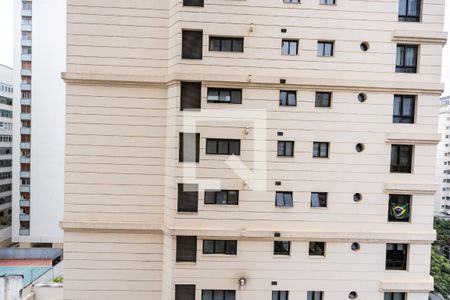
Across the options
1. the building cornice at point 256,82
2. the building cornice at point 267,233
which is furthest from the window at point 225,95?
the building cornice at point 267,233

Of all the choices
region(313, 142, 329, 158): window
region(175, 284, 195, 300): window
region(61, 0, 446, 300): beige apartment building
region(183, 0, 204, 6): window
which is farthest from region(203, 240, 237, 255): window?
region(183, 0, 204, 6): window

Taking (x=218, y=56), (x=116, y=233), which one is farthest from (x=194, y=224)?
(x=218, y=56)

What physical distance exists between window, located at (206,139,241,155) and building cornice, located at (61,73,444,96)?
1251mm

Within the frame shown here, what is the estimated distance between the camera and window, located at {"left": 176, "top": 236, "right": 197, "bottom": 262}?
23.4 feet

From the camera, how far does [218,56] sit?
23.0 feet

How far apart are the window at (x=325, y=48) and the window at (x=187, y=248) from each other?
5121 mm

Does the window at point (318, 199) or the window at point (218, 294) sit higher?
the window at point (318, 199)

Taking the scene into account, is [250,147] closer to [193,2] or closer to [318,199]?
[318,199]

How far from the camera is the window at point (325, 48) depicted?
23.5 ft

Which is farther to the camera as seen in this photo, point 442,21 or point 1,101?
point 1,101

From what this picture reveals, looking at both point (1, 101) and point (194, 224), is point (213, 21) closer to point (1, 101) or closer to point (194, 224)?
point (194, 224)

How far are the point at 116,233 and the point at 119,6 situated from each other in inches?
205

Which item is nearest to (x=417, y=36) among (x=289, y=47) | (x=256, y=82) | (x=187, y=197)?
(x=289, y=47)

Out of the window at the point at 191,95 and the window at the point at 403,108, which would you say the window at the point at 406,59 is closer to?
the window at the point at 403,108
